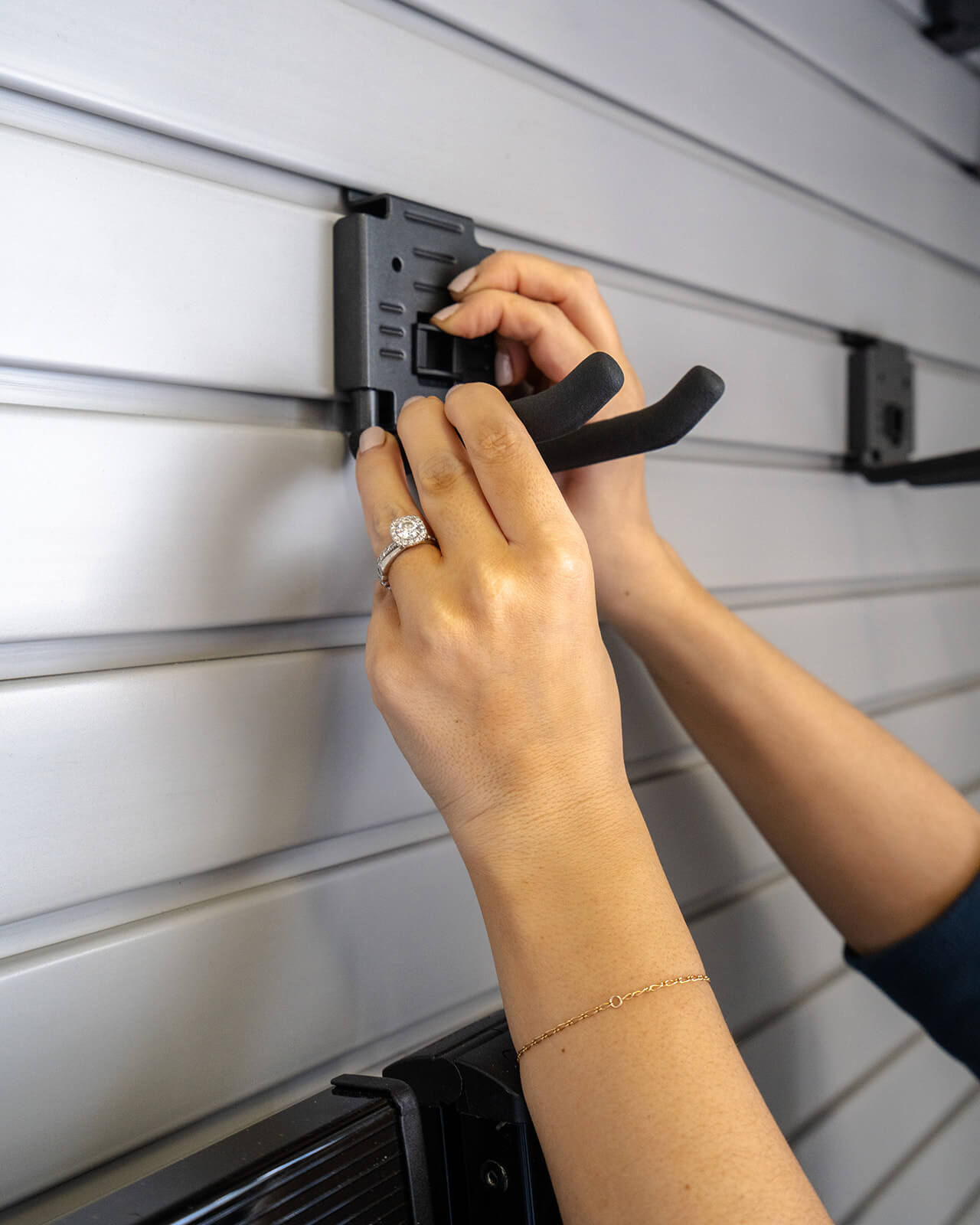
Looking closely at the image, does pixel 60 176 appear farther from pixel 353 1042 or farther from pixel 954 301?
pixel 954 301

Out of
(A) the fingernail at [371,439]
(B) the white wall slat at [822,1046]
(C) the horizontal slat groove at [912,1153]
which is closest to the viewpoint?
(A) the fingernail at [371,439]

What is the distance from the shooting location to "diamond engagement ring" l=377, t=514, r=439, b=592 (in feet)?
2.30

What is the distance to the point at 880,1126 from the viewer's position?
5.37 feet

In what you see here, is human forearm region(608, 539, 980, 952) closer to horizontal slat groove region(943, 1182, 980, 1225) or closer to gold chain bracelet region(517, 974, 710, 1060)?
gold chain bracelet region(517, 974, 710, 1060)

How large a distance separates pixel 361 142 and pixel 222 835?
0.65 metres

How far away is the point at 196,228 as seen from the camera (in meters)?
0.78

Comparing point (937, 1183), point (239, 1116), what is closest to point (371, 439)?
point (239, 1116)

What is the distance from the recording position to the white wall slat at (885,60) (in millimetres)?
1446

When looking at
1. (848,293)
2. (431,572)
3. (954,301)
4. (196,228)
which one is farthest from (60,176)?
(954,301)

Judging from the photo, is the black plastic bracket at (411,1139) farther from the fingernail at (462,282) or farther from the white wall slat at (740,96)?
the white wall slat at (740,96)

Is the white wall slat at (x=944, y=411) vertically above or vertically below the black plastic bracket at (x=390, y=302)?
above

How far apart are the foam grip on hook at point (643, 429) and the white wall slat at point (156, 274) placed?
244 mm

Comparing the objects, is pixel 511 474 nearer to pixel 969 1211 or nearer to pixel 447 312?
pixel 447 312

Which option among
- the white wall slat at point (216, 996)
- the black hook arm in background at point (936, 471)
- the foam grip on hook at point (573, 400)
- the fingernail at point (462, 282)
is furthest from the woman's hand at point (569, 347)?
the black hook arm in background at point (936, 471)
